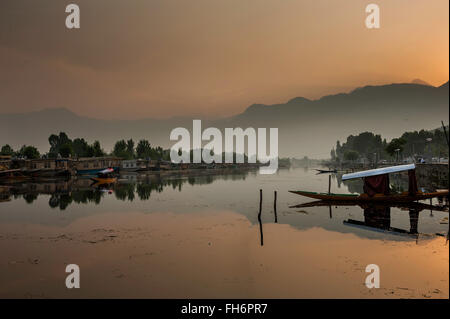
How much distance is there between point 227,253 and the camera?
21531 mm

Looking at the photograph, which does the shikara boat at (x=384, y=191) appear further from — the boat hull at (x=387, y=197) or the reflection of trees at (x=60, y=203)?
the reflection of trees at (x=60, y=203)

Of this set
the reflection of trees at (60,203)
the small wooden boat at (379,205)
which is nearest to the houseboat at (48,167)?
the reflection of trees at (60,203)

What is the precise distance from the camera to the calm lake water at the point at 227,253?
15.6 metres

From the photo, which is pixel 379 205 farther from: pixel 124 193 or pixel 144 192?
pixel 124 193

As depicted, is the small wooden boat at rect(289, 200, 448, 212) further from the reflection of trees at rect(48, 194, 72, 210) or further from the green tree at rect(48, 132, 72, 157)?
the green tree at rect(48, 132, 72, 157)

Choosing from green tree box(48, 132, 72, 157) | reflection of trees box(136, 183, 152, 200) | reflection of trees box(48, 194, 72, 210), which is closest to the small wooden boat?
reflection of trees box(136, 183, 152, 200)

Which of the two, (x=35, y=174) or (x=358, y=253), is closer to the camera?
(x=358, y=253)

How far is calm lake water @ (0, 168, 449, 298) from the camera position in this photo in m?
15.6
